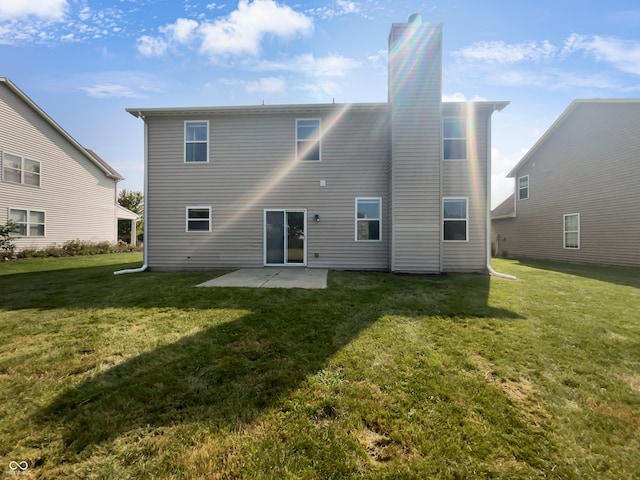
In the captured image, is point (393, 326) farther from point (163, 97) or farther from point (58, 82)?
point (58, 82)

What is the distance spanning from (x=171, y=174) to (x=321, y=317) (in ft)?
27.2

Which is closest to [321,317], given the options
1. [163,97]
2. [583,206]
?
[163,97]

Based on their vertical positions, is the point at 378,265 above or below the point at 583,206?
below

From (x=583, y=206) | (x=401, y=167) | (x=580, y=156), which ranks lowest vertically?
(x=583, y=206)

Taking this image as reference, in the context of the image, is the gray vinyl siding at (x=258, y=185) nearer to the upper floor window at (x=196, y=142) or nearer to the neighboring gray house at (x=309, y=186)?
the neighboring gray house at (x=309, y=186)

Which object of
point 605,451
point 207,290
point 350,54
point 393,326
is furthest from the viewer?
point 350,54

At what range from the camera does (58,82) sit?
11711 mm

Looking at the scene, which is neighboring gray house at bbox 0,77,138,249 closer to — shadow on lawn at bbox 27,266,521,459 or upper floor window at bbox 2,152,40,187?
upper floor window at bbox 2,152,40,187

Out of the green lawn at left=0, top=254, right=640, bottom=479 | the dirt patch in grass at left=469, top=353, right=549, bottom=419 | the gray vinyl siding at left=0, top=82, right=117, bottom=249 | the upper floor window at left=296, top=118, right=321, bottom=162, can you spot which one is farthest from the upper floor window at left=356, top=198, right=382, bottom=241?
the gray vinyl siding at left=0, top=82, right=117, bottom=249

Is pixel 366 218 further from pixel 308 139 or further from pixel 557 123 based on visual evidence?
pixel 557 123

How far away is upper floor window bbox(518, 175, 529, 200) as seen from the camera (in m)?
16.1

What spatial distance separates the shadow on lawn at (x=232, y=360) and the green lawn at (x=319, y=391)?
0.02m

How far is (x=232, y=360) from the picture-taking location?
10.2 feet

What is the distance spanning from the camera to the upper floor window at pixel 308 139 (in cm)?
958
